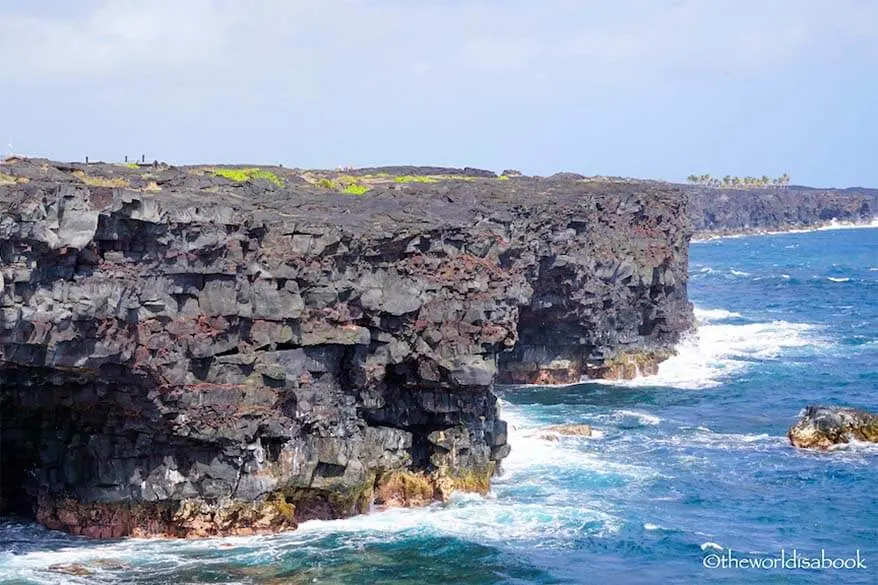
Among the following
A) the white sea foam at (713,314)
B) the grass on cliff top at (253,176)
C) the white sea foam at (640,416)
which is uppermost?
the grass on cliff top at (253,176)

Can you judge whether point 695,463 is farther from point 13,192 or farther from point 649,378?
point 13,192

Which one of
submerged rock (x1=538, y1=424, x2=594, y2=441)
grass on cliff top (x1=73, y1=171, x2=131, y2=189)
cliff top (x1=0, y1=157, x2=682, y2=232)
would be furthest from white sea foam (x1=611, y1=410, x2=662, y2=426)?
grass on cliff top (x1=73, y1=171, x2=131, y2=189)

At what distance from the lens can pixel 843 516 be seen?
53344 mm

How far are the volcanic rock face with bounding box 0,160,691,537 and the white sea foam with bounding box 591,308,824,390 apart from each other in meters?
29.7

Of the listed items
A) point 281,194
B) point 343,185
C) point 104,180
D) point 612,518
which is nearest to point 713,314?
point 343,185

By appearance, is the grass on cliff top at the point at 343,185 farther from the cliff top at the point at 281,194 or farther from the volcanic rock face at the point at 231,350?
the volcanic rock face at the point at 231,350

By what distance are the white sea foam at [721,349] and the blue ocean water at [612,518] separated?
200 cm

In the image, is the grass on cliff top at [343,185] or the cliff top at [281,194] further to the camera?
the grass on cliff top at [343,185]

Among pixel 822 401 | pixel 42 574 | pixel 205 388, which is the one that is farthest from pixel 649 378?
pixel 42 574

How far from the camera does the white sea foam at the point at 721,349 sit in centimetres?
8750

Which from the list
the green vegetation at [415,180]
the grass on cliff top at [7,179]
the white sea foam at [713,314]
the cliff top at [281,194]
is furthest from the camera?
the white sea foam at [713,314]

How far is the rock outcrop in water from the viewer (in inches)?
2579

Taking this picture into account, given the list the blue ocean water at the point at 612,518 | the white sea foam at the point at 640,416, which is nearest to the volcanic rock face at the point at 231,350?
the blue ocean water at the point at 612,518

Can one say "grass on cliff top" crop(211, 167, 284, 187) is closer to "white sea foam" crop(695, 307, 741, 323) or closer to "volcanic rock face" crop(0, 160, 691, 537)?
"volcanic rock face" crop(0, 160, 691, 537)
